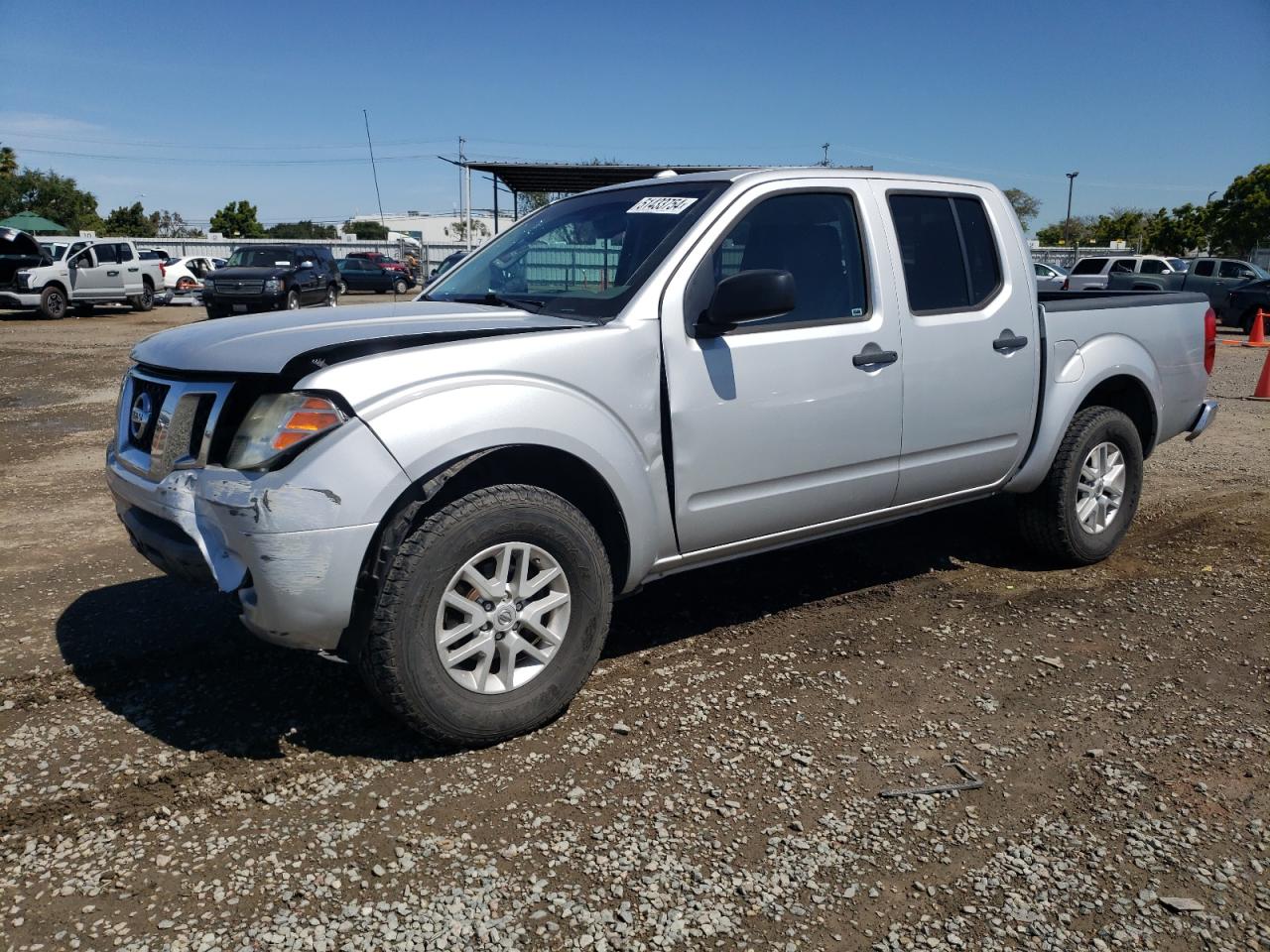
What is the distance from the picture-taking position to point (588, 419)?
133 inches

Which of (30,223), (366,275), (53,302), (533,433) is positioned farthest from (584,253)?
(30,223)

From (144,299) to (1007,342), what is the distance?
26642mm

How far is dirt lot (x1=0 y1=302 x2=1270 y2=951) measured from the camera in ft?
8.21

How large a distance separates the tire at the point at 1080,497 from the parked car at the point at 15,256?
2404cm

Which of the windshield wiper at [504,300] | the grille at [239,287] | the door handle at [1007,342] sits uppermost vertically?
the windshield wiper at [504,300]

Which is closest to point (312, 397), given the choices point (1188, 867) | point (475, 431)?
point (475, 431)

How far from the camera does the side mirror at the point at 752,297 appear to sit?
349 centimetres

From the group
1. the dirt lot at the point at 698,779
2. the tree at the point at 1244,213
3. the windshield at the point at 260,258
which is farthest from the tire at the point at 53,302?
the tree at the point at 1244,213

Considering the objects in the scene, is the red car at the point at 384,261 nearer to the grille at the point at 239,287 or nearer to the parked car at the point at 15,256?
the parked car at the point at 15,256

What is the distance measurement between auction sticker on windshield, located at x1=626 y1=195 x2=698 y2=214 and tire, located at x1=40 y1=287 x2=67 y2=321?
23.6 metres

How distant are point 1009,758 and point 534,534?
67.4 inches

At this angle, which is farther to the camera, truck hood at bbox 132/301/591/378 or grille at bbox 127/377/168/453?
grille at bbox 127/377/168/453

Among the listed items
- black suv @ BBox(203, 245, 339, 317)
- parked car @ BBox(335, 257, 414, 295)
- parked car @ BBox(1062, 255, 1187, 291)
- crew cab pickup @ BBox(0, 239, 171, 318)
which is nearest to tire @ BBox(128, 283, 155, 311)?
crew cab pickup @ BBox(0, 239, 171, 318)

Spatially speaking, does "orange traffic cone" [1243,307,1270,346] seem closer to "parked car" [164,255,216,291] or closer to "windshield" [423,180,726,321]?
"windshield" [423,180,726,321]
